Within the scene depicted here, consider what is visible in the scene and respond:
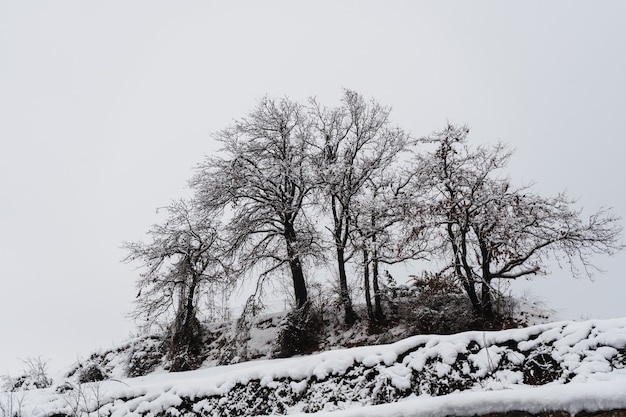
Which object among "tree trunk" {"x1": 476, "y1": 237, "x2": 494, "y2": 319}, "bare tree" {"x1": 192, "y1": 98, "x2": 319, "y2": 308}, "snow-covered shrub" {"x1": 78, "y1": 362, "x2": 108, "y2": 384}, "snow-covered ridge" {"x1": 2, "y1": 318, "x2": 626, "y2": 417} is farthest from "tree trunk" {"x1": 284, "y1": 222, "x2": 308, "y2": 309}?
"snow-covered ridge" {"x1": 2, "y1": 318, "x2": 626, "y2": 417}

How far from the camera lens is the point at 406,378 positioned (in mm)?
5766

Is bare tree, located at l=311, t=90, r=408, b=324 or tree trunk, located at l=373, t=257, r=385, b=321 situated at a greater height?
bare tree, located at l=311, t=90, r=408, b=324

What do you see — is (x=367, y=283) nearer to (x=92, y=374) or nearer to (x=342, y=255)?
(x=342, y=255)

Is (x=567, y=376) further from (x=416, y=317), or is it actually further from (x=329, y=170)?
(x=329, y=170)

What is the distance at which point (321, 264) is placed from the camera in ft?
54.7

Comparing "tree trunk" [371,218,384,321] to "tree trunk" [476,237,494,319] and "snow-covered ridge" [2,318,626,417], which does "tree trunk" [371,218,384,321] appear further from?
"snow-covered ridge" [2,318,626,417]

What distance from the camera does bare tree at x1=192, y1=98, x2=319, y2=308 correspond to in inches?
629

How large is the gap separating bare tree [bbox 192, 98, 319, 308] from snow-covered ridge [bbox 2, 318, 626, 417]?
28.7ft

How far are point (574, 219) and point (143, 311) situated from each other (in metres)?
15.5

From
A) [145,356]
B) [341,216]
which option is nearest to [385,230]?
[341,216]

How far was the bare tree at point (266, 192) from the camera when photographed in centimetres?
1597

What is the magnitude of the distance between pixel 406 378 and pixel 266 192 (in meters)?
11.5

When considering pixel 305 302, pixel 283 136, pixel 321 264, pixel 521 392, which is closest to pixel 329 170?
pixel 283 136

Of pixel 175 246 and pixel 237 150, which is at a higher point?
pixel 237 150
